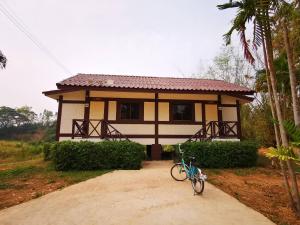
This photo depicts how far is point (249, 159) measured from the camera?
33.6 ft

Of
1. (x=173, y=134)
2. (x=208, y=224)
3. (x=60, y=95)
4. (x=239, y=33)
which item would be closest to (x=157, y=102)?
(x=173, y=134)

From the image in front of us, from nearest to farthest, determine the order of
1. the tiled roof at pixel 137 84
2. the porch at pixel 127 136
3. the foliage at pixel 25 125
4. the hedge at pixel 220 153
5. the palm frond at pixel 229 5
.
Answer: the palm frond at pixel 229 5 < the hedge at pixel 220 153 < the porch at pixel 127 136 < the tiled roof at pixel 137 84 < the foliage at pixel 25 125

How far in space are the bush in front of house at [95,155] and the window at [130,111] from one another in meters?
3.14

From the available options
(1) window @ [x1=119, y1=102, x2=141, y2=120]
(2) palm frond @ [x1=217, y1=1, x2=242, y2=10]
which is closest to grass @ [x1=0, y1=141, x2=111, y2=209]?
(1) window @ [x1=119, y1=102, x2=141, y2=120]

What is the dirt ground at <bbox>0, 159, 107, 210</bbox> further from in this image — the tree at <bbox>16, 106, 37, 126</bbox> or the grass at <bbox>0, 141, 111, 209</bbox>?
the tree at <bbox>16, 106, 37, 126</bbox>

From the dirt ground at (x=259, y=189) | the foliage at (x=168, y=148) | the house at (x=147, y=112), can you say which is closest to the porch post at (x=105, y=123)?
the house at (x=147, y=112)

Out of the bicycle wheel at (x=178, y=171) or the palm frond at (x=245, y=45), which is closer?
the palm frond at (x=245, y=45)

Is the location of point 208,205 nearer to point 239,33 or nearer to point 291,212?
point 291,212

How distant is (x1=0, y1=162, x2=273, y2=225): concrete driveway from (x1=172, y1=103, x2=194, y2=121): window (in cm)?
638

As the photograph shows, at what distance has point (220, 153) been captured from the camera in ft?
32.4

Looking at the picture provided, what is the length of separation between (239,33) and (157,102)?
23.6 ft

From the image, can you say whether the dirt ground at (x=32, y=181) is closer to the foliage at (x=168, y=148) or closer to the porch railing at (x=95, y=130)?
the porch railing at (x=95, y=130)

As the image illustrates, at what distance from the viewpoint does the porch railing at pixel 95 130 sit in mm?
11023

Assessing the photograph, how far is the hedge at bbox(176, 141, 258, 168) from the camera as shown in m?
9.80
